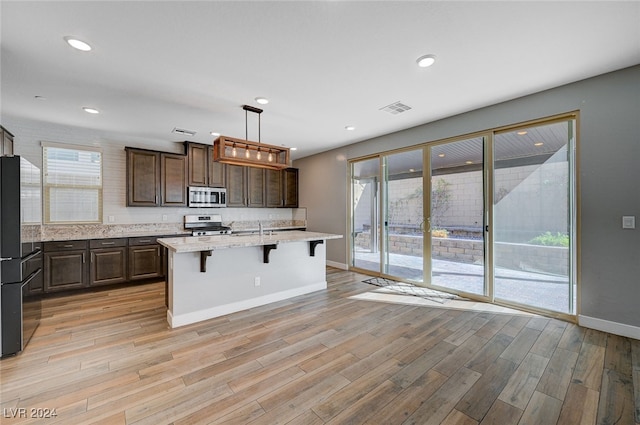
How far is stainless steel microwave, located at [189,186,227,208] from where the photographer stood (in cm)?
541

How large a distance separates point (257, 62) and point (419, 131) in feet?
9.77

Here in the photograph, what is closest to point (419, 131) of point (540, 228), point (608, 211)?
point (540, 228)

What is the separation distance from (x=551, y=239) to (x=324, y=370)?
10.3 feet

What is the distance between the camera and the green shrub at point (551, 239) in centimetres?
320

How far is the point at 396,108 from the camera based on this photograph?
3684mm

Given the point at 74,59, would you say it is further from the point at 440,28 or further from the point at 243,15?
the point at 440,28

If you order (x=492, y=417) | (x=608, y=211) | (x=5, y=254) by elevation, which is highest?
(x=608, y=211)

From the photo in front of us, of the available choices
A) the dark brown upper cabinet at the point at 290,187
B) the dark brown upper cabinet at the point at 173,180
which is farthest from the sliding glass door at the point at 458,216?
the dark brown upper cabinet at the point at 173,180

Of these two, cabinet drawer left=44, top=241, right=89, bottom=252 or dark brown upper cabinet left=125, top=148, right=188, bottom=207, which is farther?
dark brown upper cabinet left=125, top=148, right=188, bottom=207

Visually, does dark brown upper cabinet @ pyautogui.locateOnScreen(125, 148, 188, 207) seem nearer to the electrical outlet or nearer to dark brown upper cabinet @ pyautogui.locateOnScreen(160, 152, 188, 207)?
dark brown upper cabinet @ pyautogui.locateOnScreen(160, 152, 188, 207)

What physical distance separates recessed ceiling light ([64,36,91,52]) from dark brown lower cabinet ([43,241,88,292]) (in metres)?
3.09

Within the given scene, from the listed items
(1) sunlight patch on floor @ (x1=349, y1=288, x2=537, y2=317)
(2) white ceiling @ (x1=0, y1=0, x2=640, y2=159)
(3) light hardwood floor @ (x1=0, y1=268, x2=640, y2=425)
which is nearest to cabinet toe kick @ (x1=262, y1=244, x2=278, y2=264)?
(3) light hardwood floor @ (x1=0, y1=268, x2=640, y2=425)

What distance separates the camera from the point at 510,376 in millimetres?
2133

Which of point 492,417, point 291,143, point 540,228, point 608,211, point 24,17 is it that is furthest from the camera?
point 291,143
